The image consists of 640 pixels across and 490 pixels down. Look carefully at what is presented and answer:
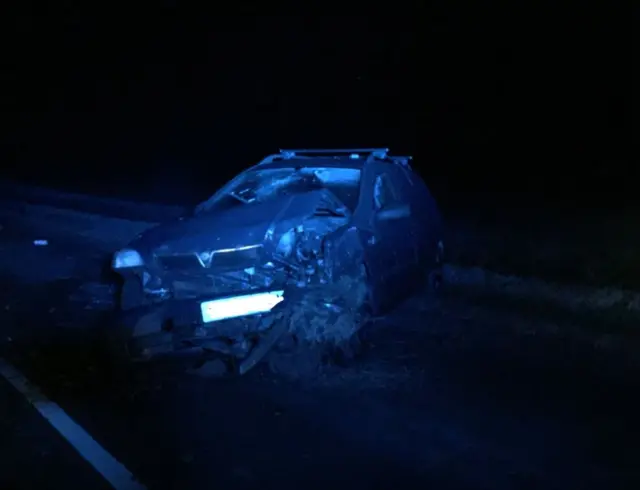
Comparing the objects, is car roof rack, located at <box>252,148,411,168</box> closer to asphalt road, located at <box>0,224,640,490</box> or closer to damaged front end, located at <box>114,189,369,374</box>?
damaged front end, located at <box>114,189,369,374</box>

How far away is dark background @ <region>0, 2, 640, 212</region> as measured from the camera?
1883 centimetres

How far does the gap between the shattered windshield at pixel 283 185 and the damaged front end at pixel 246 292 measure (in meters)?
1.19

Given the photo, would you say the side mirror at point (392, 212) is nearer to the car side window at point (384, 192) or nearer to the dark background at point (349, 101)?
the car side window at point (384, 192)

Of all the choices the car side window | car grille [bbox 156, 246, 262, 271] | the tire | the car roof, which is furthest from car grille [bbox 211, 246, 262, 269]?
the car roof

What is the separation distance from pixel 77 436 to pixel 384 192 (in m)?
4.14

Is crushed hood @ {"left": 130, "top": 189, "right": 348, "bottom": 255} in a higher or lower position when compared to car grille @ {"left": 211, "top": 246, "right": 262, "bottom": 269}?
higher

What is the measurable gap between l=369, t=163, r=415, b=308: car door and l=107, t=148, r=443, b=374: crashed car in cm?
1

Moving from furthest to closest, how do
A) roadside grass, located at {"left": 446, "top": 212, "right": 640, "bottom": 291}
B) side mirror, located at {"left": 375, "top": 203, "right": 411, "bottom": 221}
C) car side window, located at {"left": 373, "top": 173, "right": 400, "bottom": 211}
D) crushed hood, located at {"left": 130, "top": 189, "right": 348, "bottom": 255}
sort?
1. roadside grass, located at {"left": 446, "top": 212, "right": 640, "bottom": 291}
2. car side window, located at {"left": 373, "top": 173, "right": 400, "bottom": 211}
3. side mirror, located at {"left": 375, "top": 203, "right": 411, "bottom": 221}
4. crushed hood, located at {"left": 130, "top": 189, "right": 348, "bottom": 255}

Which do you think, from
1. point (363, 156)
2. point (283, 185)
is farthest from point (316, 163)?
point (363, 156)

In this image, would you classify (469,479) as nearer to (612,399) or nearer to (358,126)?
(612,399)

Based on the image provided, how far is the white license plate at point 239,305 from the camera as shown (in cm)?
659

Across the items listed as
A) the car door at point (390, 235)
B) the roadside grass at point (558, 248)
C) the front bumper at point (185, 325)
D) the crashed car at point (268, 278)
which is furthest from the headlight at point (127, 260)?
the roadside grass at point (558, 248)

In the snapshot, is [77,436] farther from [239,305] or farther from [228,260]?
[228,260]

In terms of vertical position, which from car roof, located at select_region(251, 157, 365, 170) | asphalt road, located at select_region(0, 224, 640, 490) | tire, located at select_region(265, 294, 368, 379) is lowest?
asphalt road, located at select_region(0, 224, 640, 490)
